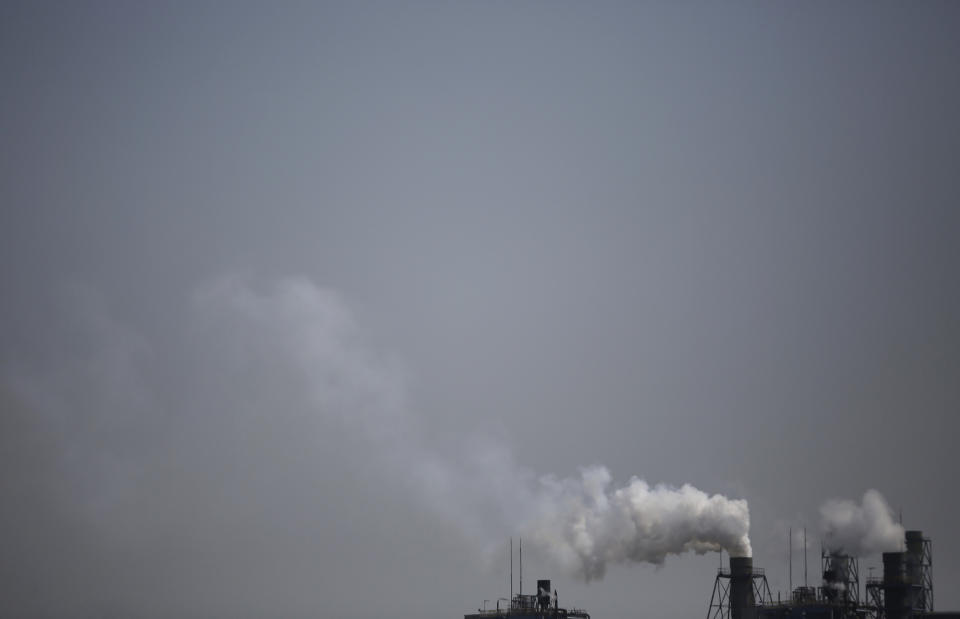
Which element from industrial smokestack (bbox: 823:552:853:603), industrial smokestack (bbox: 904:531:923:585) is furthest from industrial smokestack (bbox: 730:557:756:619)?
industrial smokestack (bbox: 904:531:923:585)

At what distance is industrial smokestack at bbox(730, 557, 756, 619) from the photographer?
195 meters

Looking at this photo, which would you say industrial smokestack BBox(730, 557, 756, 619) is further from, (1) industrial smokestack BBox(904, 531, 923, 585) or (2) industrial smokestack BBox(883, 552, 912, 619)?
(1) industrial smokestack BBox(904, 531, 923, 585)

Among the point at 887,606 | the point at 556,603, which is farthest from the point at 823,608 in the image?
the point at 556,603

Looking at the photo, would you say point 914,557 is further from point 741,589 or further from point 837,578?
point 741,589

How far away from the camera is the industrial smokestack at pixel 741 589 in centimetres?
19462

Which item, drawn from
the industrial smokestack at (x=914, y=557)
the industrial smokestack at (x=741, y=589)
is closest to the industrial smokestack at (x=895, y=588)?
the industrial smokestack at (x=914, y=557)

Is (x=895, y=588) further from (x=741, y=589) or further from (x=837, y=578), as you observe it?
(x=741, y=589)

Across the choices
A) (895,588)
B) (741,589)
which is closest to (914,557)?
(895,588)

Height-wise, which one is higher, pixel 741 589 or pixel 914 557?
pixel 914 557

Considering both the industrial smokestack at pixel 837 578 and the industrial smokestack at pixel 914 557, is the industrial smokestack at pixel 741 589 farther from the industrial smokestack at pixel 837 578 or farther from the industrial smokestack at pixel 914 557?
the industrial smokestack at pixel 914 557

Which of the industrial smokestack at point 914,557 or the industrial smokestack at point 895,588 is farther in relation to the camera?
the industrial smokestack at point 914,557

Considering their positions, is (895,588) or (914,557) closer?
(895,588)

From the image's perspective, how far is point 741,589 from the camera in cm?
19512

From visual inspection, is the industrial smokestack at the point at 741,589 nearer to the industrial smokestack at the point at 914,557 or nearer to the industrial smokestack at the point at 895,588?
the industrial smokestack at the point at 895,588
